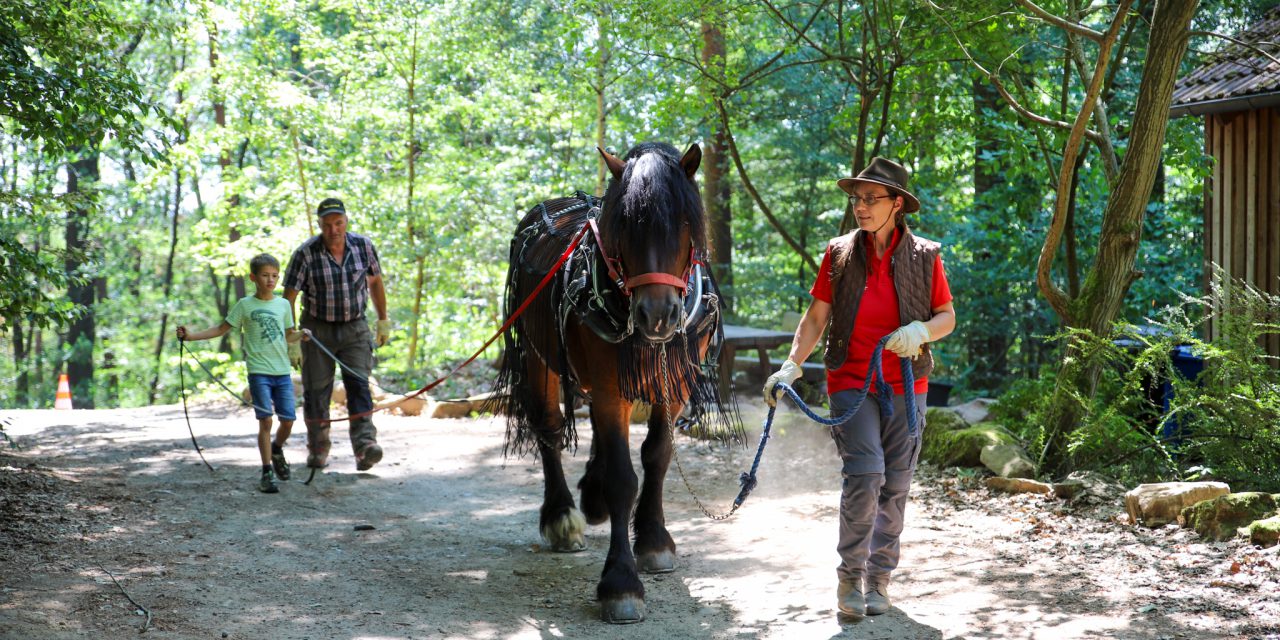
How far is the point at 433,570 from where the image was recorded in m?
5.07

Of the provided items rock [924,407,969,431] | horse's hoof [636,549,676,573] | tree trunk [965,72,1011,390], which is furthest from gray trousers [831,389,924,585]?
tree trunk [965,72,1011,390]

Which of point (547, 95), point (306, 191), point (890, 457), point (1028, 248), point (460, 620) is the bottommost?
point (460, 620)

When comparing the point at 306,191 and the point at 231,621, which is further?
the point at 306,191

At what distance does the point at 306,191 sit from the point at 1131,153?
1173cm

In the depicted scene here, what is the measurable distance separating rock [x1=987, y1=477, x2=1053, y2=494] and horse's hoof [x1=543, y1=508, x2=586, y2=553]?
110 inches

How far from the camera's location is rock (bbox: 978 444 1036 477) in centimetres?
656

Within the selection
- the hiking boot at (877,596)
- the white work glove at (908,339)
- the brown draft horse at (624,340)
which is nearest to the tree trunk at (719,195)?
the brown draft horse at (624,340)

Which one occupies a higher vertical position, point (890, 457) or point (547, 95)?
point (547, 95)

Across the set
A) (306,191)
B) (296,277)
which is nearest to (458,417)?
(296,277)

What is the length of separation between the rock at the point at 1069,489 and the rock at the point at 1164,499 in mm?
577

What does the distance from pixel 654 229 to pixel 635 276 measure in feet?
0.65

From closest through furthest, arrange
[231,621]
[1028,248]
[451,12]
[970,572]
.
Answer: [231,621]
[970,572]
[1028,248]
[451,12]

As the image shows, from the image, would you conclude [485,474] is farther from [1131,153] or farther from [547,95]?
[547,95]

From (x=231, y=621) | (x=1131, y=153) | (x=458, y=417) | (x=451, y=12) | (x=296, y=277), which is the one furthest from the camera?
(x=451, y=12)
